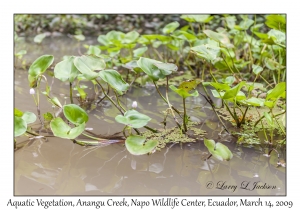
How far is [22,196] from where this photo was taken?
1006 mm

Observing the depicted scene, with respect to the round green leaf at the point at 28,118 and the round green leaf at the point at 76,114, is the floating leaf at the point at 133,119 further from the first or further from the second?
the round green leaf at the point at 28,118

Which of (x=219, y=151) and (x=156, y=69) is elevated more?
(x=156, y=69)

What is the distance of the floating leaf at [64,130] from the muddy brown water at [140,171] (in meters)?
0.13

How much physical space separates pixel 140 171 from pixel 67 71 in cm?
47

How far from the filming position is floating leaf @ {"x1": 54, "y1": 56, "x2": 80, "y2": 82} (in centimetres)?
125

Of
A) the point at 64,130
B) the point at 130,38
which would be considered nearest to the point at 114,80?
the point at 64,130

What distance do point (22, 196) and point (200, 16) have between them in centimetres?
157

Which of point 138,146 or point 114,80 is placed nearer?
point 138,146

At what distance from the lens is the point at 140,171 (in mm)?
1121

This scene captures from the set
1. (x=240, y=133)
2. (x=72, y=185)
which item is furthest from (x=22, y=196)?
(x=240, y=133)

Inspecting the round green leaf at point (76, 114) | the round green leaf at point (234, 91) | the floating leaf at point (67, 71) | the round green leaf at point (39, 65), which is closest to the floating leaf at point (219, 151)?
the round green leaf at point (234, 91)

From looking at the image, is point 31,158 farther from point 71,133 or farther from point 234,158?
point 234,158

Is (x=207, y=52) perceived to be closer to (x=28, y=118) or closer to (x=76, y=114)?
(x=76, y=114)

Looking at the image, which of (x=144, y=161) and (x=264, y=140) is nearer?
(x=144, y=161)
